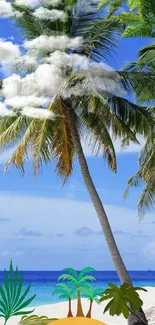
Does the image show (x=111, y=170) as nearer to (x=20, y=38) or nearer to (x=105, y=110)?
(x=105, y=110)

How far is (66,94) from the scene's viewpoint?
40.9 feet

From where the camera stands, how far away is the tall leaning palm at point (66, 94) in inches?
484

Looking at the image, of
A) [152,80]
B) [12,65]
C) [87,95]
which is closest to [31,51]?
[12,65]

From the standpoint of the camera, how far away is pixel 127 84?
12.7 meters

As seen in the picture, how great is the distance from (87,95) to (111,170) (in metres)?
1.65

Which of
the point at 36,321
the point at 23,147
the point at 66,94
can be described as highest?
the point at 66,94

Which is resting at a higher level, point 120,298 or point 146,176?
point 146,176

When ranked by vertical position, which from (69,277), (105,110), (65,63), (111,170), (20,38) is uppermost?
(20,38)

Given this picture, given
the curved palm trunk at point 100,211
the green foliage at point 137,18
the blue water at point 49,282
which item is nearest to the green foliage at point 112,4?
the green foliage at point 137,18

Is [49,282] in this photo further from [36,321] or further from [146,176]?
[36,321]

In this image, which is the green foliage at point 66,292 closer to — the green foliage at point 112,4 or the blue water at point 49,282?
the green foliage at point 112,4

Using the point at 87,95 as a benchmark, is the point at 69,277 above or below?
below

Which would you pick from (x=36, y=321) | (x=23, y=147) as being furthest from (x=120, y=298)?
(x=23, y=147)

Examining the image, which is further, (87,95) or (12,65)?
(12,65)
